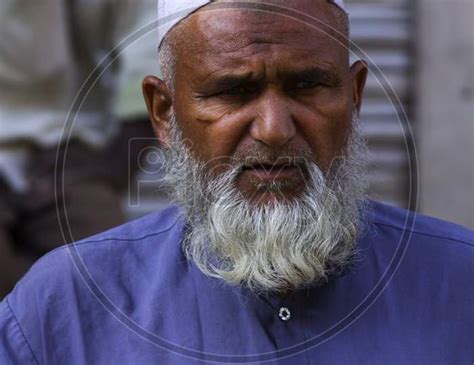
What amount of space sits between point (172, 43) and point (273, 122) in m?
0.39

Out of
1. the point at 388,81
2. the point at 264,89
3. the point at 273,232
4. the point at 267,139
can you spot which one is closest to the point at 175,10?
the point at 264,89

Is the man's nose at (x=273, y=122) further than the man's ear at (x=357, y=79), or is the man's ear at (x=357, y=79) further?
the man's ear at (x=357, y=79)

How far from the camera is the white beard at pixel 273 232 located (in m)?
2.48

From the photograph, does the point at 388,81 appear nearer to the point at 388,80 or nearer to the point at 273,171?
the point at 388,80

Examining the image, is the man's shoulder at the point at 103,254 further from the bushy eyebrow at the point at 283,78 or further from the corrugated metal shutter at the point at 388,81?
the corrugated metal shutter at the point at 388,81

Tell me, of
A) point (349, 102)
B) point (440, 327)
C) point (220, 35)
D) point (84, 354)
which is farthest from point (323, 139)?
point (84, 354)

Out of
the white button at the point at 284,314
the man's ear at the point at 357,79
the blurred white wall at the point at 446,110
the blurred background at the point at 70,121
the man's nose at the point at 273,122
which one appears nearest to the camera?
the man's nose at the point at 273,122

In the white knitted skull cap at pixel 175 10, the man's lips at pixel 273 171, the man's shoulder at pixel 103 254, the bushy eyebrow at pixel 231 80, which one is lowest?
the man's shoulder at pixel 103 254

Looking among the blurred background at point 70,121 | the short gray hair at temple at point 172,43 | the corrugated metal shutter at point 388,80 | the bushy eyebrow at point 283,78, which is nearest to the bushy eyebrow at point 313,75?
the bushy eyebrow at point 283,78

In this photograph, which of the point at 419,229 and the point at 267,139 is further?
the point at 419,229

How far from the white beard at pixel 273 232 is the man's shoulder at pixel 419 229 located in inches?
4.9

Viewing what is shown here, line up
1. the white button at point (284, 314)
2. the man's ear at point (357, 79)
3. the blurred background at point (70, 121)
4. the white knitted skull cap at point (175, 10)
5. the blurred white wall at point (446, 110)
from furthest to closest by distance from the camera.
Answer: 1. the blurred white wall at point (446, 110)
2. the blurred background at point (70, 121)
3. the man's ear at point (357, 79)
4. the white knitted skull cap at point (175, 10)
5. the white button at point (284, 314)

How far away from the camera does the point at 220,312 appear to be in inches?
99.0

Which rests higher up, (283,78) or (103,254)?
(283,78)
